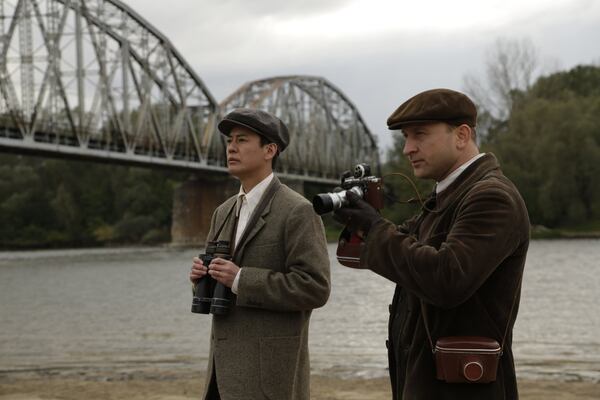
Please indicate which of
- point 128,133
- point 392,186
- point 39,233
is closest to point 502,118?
point 392,186

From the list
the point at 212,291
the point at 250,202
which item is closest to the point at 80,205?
the point at 250,202

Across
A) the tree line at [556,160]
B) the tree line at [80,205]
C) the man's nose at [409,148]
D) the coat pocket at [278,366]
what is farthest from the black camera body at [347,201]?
the tree line at [80,205]

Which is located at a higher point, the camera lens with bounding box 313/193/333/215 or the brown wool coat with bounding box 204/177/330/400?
the camera lens with bounding box 313/193/333/215

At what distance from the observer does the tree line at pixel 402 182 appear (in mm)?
54906

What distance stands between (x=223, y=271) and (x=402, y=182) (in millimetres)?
53015

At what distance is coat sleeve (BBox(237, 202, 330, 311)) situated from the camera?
3.58 meters

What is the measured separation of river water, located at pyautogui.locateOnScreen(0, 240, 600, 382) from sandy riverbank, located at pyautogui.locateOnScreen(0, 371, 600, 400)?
2.22 ft

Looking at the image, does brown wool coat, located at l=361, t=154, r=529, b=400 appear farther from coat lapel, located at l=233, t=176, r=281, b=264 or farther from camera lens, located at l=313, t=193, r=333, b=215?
coat lapel, located at l=233, t=176, r=281, b=264

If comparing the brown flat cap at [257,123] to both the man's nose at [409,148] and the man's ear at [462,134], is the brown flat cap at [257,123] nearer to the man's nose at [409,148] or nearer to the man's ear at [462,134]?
the man's nose at [409,148]

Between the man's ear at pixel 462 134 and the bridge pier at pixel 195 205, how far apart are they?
61726 mm

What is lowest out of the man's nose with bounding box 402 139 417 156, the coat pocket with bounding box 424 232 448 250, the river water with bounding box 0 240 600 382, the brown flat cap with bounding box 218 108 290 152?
the river water with bounding box 0 240 600 382

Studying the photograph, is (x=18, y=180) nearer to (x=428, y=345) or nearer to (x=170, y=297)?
(x=170, y=297)

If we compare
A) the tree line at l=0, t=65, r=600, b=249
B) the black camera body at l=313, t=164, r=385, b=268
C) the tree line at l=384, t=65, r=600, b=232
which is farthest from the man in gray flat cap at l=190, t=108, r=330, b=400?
the tree line at l=0, t=65, r=600, b=249

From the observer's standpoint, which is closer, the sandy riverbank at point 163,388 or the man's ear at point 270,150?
the man's ear at point 270,150
